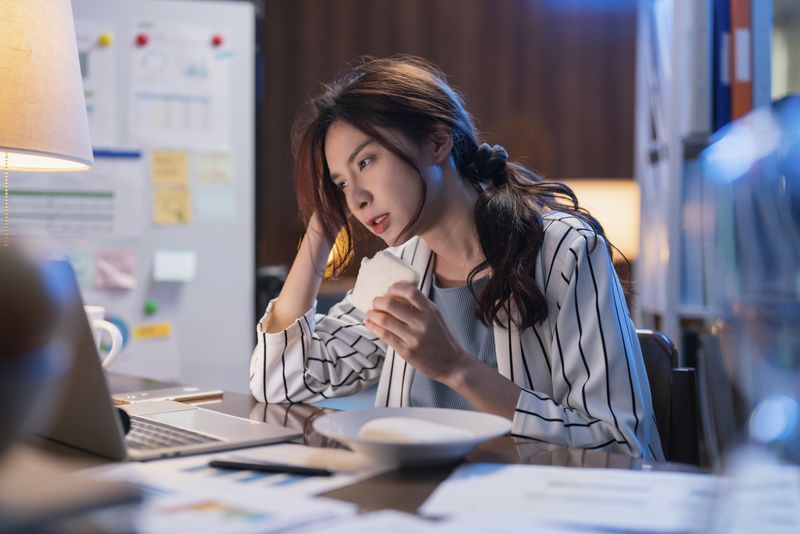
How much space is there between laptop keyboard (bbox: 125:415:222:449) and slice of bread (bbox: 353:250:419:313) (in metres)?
0.27

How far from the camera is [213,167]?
2533 mm

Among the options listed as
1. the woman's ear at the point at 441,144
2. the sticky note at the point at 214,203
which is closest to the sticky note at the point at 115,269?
the sticky note at the point at 214,203

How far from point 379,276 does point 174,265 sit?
63.8 inches

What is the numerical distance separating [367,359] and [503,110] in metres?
2.53

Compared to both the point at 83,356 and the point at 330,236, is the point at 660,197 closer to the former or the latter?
the point at 330,236

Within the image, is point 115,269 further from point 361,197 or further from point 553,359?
point 553,359

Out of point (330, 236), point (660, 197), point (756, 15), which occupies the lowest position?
Answer: point (330, 236)

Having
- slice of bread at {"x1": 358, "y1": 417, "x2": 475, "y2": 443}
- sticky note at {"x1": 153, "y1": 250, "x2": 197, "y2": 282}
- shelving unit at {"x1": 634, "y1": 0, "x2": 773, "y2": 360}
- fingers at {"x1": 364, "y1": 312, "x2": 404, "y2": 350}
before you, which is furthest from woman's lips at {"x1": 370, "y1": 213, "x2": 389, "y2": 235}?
sticky note at {"x1": 153, "y1": 250, "x2": 197, "y2": 282}

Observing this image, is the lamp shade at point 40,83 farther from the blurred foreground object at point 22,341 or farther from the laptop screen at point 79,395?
the blurred foreground object at point 22,341

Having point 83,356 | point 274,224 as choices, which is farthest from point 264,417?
point 274,224

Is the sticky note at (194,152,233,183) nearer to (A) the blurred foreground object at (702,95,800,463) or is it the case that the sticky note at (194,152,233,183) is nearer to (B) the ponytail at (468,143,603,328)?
(B) the ponytail at (468,143,603,328)

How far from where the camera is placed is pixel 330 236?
1.42 metres

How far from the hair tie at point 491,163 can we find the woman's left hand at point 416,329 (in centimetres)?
53

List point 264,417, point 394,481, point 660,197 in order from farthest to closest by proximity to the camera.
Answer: point 660,197 → point 264,417 → point 394,481
